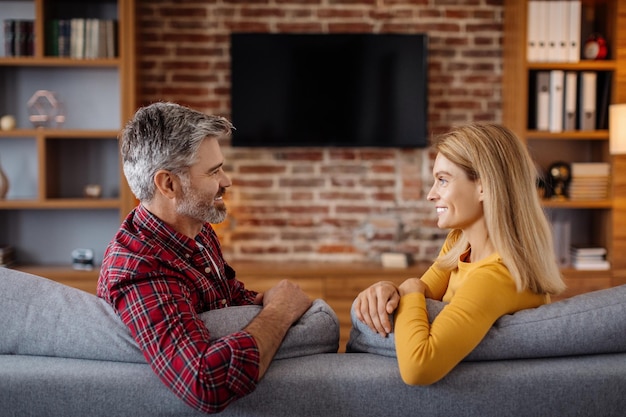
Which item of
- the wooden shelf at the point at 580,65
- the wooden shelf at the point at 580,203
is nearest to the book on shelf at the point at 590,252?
the wooden shelf at the point at 580,203

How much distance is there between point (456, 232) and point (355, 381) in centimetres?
68

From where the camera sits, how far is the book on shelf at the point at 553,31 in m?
4.04

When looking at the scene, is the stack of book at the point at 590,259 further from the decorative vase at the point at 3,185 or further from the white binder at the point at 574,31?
the decorative vase at the point at 3,185

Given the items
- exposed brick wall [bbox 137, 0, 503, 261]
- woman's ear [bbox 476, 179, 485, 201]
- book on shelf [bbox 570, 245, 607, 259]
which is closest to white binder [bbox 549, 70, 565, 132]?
exposed brick wall [bbox 137, 0, 503, 261]

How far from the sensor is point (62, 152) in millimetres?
4258

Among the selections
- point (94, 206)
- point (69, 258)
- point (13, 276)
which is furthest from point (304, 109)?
point (13, 276)

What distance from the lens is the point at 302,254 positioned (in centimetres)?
438

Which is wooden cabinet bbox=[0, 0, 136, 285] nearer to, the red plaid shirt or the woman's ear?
the red plaid shirt

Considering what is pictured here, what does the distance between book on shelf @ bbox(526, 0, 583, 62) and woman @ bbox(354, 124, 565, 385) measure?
269 centimetres

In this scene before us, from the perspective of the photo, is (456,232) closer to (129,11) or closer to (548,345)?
(548,345)

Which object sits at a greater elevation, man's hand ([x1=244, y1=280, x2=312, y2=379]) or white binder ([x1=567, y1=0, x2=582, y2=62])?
white binder ([x1=567, y1=0, x2=582, y2=62])

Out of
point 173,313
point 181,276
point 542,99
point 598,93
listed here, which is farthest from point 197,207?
point 598,93

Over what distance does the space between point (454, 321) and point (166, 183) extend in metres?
0.79

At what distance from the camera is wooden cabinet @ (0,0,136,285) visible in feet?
13.7
